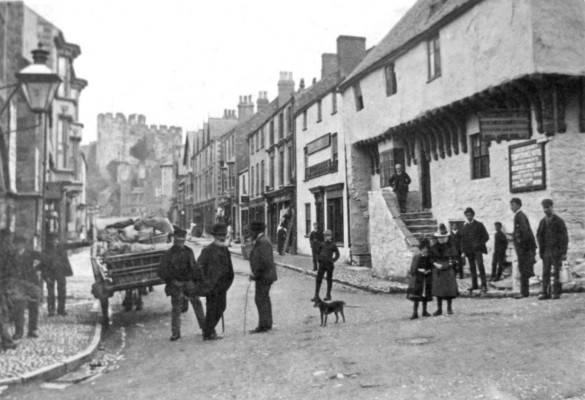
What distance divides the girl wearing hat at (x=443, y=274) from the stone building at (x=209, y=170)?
122ft

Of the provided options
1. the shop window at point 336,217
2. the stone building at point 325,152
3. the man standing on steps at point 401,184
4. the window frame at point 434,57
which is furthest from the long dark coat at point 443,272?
the shop window at point 336,217

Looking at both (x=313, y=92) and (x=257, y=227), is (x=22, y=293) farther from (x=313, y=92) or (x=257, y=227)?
(x=313, y=92)

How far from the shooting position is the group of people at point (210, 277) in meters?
8.52

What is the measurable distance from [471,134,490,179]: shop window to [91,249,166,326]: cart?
9.10 m

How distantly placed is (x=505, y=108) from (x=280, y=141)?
19370mm

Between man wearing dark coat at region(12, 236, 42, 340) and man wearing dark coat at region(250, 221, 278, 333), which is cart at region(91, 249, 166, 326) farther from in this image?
man wearing dark coat at region(250, 221, 278, 333)

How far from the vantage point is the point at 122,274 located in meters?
9.81

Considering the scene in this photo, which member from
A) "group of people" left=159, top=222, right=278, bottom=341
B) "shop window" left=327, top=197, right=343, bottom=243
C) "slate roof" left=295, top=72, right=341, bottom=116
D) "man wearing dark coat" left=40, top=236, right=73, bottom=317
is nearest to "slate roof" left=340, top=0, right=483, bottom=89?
"slate roof" left=295, top=72, right=341, bottom=116

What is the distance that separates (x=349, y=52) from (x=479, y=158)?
12946 millimetres

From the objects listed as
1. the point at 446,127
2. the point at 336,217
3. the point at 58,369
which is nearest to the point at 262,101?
the point at 336,217

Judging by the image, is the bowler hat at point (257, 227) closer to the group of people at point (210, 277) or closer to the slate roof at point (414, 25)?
the group of people at point (210, 277)

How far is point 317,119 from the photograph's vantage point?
25922 mm

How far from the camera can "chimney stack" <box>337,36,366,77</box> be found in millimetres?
26062

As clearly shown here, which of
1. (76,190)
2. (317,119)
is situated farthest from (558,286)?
(76,190)
